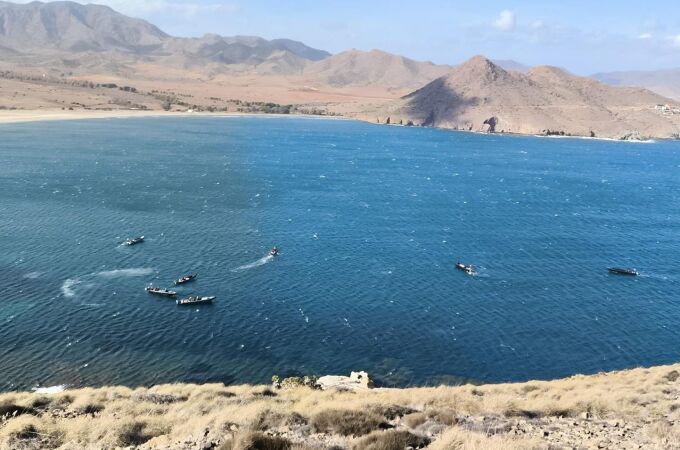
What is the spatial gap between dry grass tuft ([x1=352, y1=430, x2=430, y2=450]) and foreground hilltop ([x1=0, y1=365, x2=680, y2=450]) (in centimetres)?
4

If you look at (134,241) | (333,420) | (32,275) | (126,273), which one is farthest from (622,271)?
(32,275)

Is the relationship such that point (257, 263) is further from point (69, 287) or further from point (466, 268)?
point (466, 268)

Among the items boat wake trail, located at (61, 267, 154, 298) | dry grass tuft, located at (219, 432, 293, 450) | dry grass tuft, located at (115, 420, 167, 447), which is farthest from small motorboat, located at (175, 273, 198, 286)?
dry grass tuft, located at (219, 432, 293, 450)

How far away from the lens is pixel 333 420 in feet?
77.4

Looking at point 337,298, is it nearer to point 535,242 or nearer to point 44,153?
point 535,242

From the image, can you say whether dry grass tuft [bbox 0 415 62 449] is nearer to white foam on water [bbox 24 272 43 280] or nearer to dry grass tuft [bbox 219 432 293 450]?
dry grass tuft [bbox 219 432 293 450]

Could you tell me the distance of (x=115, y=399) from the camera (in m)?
29.7

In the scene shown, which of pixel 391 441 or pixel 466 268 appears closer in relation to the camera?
pixel 391 441

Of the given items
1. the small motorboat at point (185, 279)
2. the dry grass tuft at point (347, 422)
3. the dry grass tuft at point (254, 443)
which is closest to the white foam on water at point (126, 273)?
the small motorboat at point (185, 279)

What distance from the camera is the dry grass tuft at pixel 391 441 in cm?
2041

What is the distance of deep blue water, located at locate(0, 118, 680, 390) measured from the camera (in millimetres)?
51219

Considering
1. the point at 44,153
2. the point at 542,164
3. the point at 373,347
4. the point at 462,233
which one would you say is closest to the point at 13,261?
the point at 373,347

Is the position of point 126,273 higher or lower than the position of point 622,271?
lower

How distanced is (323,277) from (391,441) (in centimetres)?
5041
